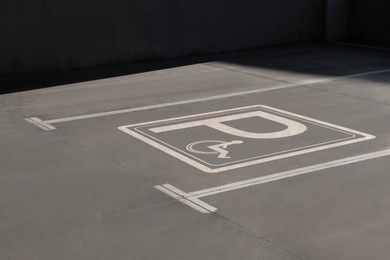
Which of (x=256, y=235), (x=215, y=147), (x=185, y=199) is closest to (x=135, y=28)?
(x=215, y=147)

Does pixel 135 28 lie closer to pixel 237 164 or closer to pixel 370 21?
pixel 370 21

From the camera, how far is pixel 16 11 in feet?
44.3

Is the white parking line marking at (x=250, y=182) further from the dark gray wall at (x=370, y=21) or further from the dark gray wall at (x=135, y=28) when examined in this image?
the dark gray wall at (x=370, y=21)

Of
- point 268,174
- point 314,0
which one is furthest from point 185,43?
point 268,174

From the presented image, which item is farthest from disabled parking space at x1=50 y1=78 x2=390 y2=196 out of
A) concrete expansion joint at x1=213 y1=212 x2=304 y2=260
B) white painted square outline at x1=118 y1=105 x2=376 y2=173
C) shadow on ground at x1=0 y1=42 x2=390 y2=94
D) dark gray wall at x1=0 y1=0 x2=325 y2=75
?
dark gray wall at x1=0 y1=0 x2=325 y2=75

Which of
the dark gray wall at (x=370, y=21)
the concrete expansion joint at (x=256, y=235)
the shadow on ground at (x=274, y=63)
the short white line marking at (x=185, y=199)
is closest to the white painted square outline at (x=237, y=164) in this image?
the short white line marking at (x=185, y=199)

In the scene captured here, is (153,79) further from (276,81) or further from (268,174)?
(268,174)

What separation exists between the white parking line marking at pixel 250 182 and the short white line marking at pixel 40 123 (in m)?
2.92

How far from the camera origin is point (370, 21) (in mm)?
16516

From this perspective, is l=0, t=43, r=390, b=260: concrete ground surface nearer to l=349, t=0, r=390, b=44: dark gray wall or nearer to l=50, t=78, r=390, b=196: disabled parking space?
l=50, t=78, r=390, b=196: disabled parking space

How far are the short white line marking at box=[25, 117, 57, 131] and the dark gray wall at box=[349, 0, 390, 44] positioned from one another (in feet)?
27.3

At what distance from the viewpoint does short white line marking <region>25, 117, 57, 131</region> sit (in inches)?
408

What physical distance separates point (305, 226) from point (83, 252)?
194 centimetres

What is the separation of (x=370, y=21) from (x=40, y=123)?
8565mm
